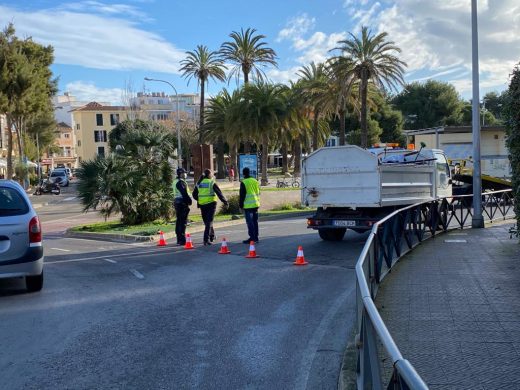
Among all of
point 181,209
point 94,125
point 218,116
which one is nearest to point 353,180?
point 181,209

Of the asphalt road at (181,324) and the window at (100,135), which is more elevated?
the window at (100,135)

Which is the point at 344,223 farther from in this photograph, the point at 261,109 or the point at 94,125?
the point at 94,125

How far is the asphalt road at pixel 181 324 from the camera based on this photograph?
5043 millimetres

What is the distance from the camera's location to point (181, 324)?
6.70m

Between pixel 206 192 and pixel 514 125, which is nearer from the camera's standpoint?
pixel 514 125

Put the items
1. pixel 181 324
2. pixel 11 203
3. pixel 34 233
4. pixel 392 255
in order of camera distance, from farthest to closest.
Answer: pixel 392 255, pixel 11 203, pixel 34 233, pixel 181 324

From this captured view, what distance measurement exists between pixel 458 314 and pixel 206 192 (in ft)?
28.1

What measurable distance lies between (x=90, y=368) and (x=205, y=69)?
1955 inches

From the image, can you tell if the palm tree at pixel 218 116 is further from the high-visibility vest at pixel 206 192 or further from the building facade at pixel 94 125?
the building facade at pixel 94 125

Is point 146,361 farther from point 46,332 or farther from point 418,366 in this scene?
point 418,366

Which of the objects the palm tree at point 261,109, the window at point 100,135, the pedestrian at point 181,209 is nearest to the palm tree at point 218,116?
the palm tree at point 261,109

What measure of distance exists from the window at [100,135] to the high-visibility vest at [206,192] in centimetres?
9807

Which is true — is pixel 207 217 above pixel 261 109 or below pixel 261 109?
below

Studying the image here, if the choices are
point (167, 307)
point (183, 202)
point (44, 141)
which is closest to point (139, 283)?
point (167, 307)
